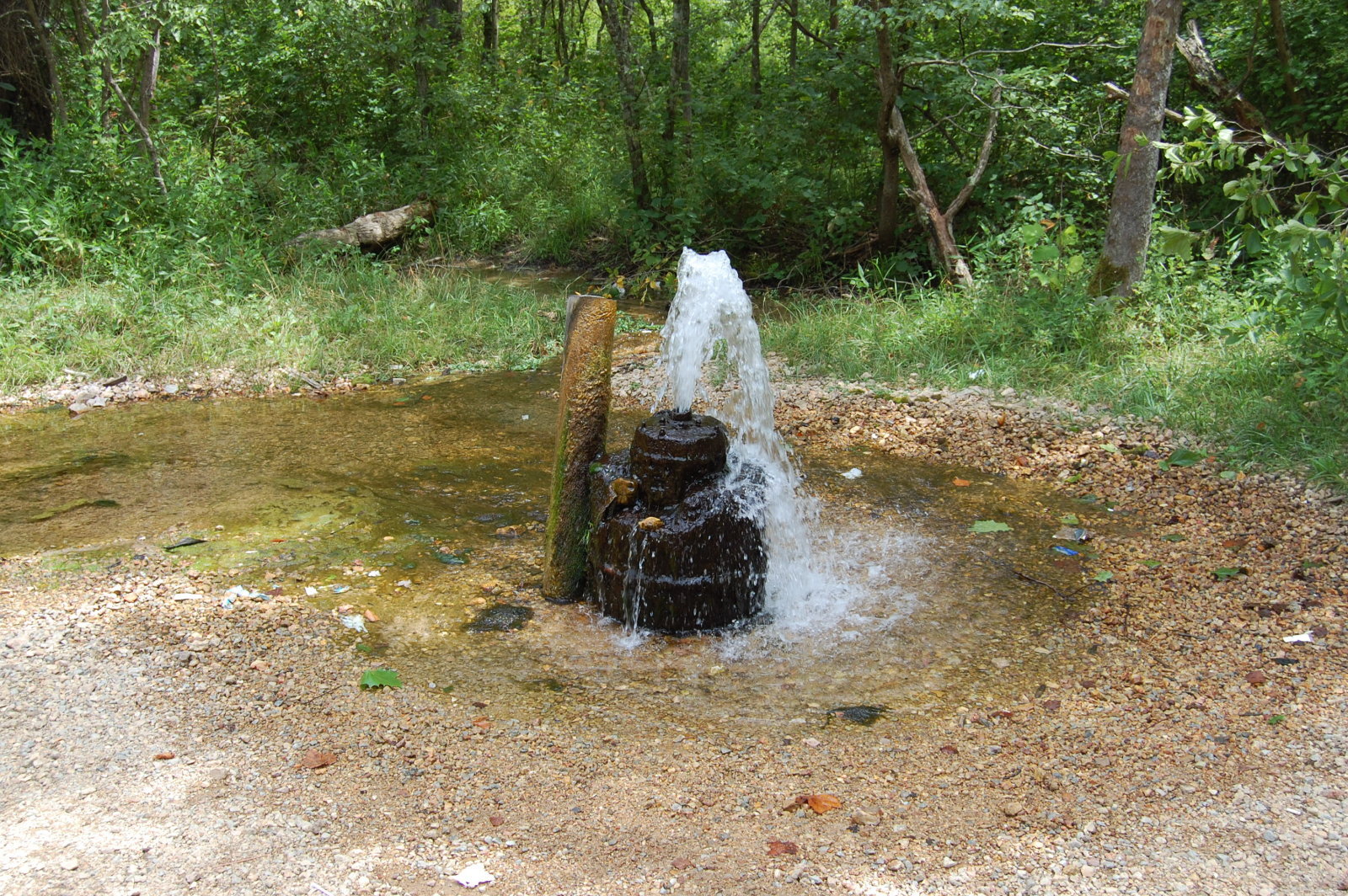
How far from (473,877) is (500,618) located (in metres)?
1.55

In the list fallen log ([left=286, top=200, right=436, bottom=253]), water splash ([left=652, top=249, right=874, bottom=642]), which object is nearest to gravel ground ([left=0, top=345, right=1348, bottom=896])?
water splash ([left=652, top=249, right=874, bottom=642])

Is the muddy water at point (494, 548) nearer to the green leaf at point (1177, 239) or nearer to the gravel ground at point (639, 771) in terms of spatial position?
the gravel ground at point (639, 771)

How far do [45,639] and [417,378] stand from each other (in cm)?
439

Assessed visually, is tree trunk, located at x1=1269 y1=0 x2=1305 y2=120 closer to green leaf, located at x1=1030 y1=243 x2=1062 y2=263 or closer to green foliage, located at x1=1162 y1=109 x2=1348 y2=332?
green leaf, located at x1=1030 y1=243 x2=1062 y2=263

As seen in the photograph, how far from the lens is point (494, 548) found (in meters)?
4.62

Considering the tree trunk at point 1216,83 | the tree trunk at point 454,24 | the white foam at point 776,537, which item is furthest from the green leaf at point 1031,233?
the tree trunk at point 454,24

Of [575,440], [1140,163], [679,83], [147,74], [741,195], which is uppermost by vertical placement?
[679,83]

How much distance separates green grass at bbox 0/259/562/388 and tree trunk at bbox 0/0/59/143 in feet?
8.78

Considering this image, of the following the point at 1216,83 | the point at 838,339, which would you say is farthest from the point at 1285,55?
the point at 838,339

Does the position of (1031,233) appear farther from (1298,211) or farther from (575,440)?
(575,440)

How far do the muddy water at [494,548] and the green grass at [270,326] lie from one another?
77cm

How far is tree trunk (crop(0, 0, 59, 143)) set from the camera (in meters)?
9.36

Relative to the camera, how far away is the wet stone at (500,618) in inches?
152

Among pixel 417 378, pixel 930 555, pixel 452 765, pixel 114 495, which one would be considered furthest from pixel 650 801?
pixel 417 378
